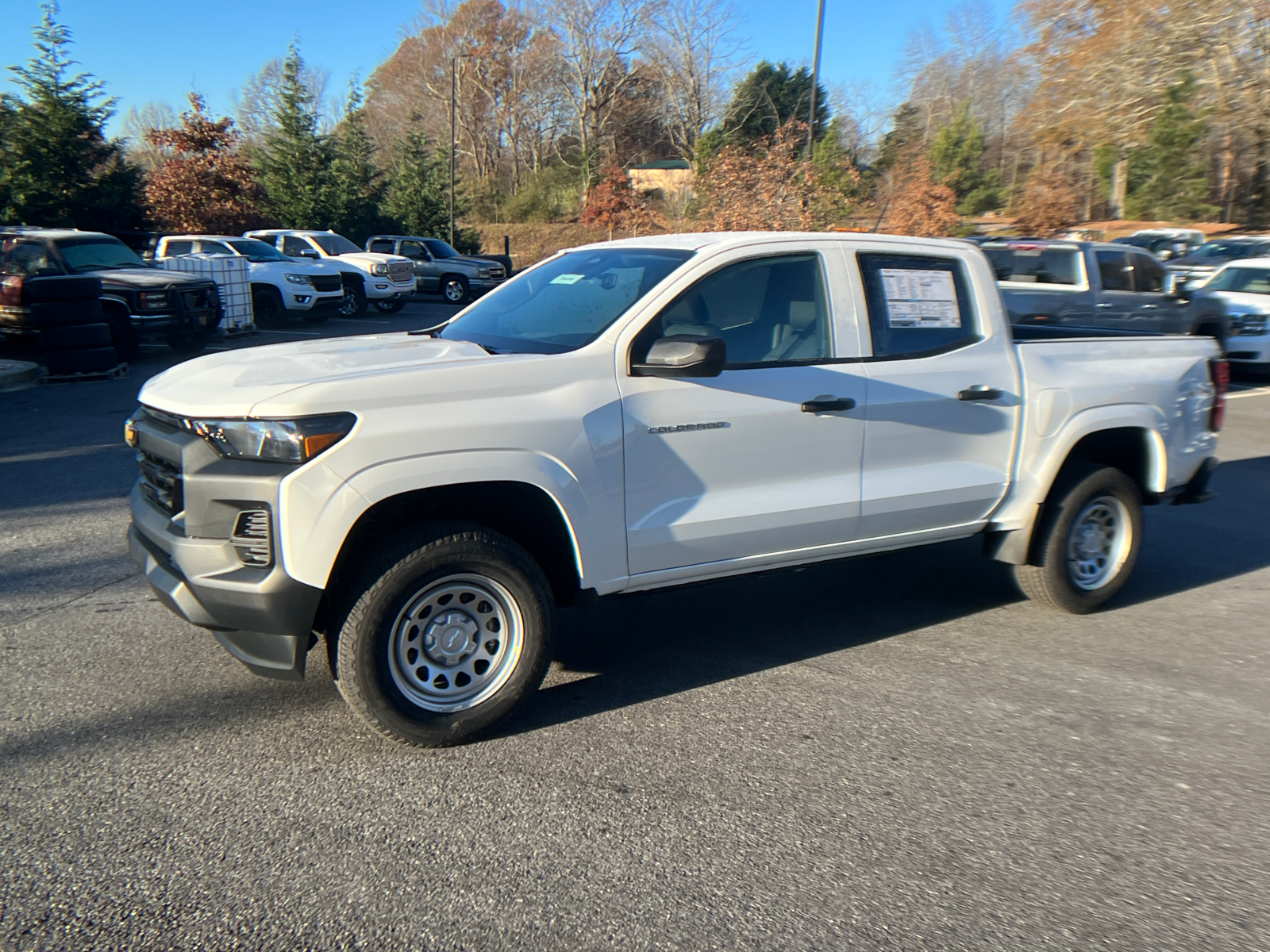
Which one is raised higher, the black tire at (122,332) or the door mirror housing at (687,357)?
the door mirror housing at (687,357)

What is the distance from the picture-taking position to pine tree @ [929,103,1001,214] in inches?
1987

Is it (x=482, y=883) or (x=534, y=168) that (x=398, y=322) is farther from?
(x=534, y=168)

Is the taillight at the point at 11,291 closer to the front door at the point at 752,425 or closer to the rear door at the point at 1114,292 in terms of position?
the front door at the point at 752,425

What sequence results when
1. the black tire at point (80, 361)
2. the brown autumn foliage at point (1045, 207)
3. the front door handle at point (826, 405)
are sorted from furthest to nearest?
the brown autumn foliage at point (1045, 207) → the black tire at point (80, 361) → the front door handle at point (826, 405)

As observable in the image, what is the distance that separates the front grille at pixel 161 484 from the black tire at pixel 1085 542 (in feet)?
13.7

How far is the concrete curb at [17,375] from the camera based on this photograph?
12.1 metres

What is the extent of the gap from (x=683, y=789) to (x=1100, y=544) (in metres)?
3.25

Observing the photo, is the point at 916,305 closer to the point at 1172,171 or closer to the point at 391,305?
the point at 391,305

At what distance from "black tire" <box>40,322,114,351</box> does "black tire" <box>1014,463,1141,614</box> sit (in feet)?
38.4

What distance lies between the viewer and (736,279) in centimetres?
443

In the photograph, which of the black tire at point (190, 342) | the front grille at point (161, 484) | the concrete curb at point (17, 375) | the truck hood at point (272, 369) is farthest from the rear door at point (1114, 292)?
the concrete curb at point (17, 375)

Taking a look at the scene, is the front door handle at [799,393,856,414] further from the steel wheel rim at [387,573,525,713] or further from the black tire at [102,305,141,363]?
the black tire at [102,305,141,363]

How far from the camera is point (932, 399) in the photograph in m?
4.77

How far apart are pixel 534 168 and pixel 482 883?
208ft
